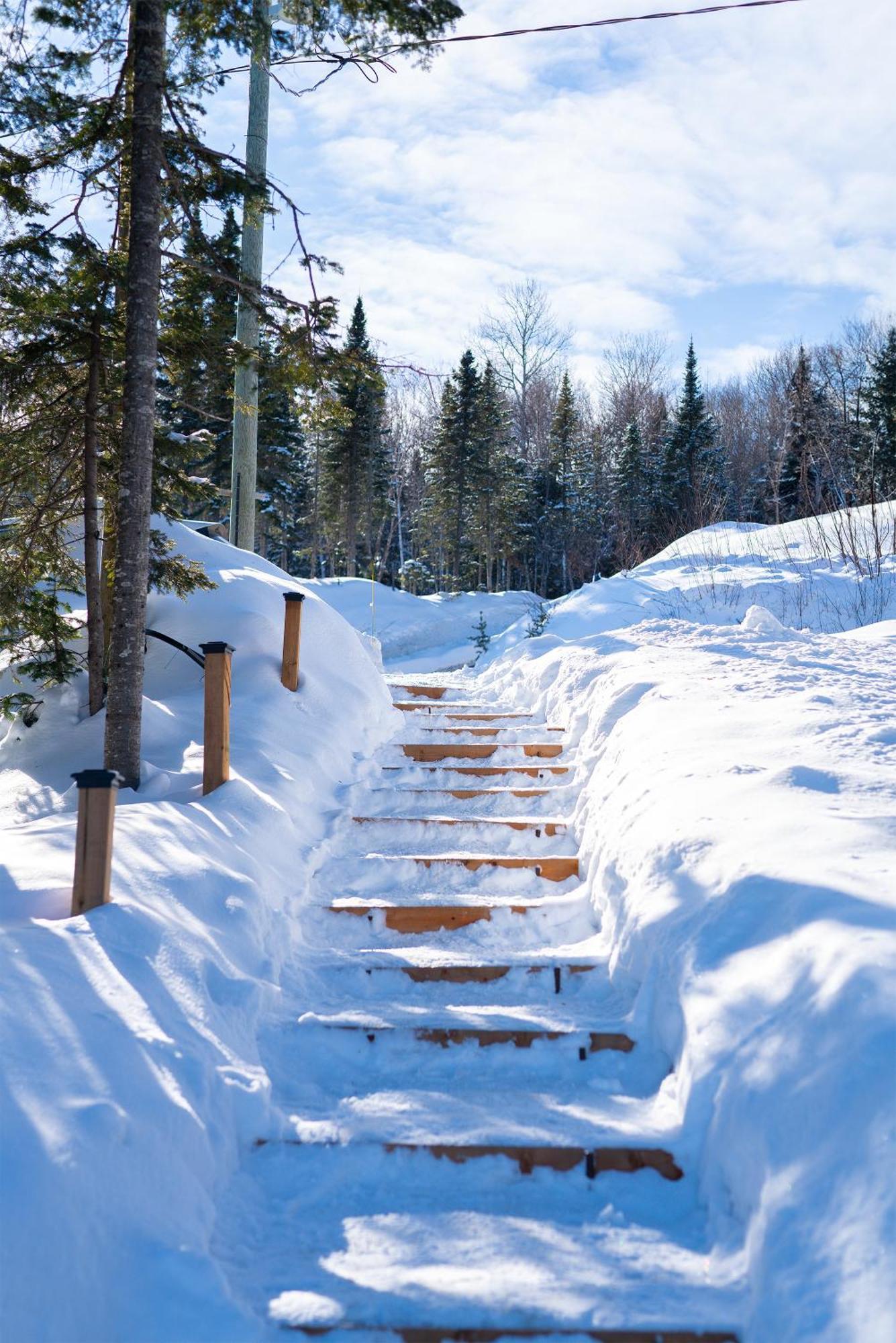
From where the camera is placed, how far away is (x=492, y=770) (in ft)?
19.2

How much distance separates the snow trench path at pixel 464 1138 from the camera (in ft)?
6.33

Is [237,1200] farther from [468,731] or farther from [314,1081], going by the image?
[468,731]

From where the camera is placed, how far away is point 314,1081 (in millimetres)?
2775

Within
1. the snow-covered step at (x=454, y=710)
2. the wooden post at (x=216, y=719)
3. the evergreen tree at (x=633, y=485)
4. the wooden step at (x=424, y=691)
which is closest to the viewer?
the wooden post at (x=216, y=719)

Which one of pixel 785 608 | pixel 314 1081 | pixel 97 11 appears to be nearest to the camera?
pixel 314 1081

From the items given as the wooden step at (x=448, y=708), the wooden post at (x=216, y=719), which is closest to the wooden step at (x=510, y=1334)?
the wooden post at (x=216, y=719)

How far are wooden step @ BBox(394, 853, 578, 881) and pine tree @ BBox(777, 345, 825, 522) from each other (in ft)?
27.4

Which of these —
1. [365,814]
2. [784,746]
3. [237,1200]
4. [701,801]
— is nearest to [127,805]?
[365,814]

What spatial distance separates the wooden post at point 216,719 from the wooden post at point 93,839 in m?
1.47

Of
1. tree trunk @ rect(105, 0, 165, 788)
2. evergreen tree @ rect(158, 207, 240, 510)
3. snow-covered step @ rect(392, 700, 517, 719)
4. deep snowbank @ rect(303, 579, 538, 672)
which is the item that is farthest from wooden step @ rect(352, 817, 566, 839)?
deep snowbank @ rect(303, 579, 538, 672)

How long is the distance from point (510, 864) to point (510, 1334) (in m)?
2.54

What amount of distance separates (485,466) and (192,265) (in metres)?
27.6

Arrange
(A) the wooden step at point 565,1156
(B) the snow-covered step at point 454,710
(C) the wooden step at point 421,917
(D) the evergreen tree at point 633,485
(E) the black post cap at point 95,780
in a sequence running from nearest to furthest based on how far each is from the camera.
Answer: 1. (A) the wooden step at point 565,1156
2. (E) the black post cap at point 95,780
3. (C) the wooden step at point 421,917
4. (B) the snow-covered step at point 454,710
5. (D) the evergreen tree at point 633,485

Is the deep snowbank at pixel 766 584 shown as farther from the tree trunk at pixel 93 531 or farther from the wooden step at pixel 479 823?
the tree trunk at pixel 93 531
